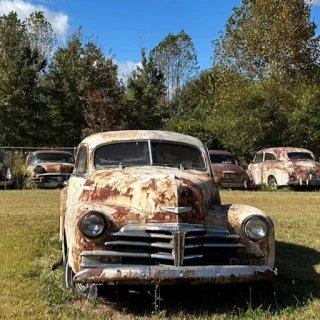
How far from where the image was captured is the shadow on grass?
4.89m

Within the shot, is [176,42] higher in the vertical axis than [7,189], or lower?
higher

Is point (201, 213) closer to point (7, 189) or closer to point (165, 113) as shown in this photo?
point (7, 189)

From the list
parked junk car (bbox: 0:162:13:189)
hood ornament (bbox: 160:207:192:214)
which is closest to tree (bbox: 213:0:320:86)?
parked junk car (bbox: 0:162:13:189)

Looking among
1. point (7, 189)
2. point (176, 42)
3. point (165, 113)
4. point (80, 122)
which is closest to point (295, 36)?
point (165, 113)

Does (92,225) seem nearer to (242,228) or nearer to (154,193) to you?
(154,193)

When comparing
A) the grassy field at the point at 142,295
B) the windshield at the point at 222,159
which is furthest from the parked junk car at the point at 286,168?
the grassy field at the point at 142,295

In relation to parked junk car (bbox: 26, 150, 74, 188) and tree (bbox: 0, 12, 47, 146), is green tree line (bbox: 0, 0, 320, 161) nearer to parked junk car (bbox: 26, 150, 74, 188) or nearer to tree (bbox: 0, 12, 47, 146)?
tree (bbox: 0, 12, 47, 146)

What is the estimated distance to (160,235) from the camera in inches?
187

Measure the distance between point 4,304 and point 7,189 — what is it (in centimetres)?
1513

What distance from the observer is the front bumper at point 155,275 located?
14.7ft

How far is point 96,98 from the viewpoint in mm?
27703

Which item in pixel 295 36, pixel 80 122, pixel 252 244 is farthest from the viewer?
pixel 80 122

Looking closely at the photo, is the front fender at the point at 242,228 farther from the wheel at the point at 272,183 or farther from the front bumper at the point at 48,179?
the wheel at the point at 272,183

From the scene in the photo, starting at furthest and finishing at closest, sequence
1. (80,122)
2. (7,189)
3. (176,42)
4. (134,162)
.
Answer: (176,42) < (80,122) < (7,189) < (134,162)
